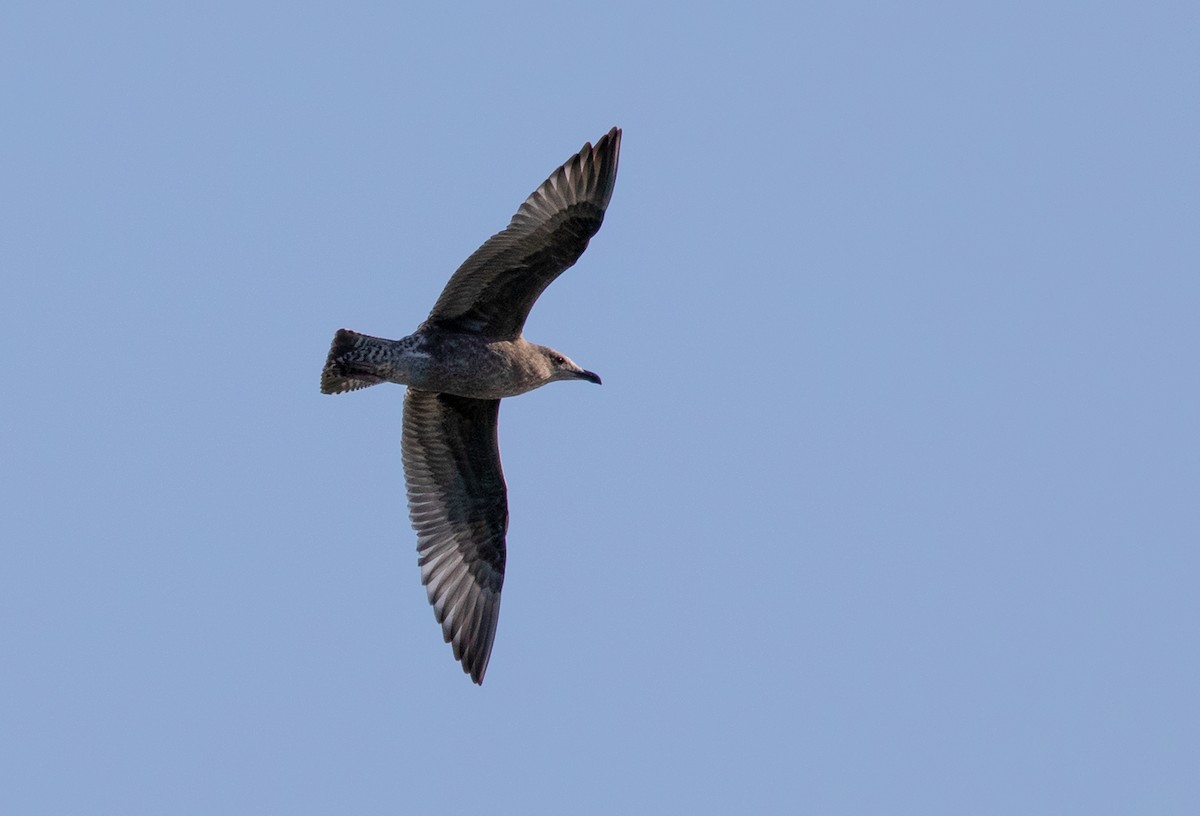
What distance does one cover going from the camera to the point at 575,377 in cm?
1449

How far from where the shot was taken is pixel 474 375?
13.5m

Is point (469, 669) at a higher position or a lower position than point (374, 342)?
lower

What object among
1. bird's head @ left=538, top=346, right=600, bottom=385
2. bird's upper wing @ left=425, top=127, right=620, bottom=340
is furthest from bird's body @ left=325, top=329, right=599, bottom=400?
bird's head @ left=538, top=346, right=600, bottom=385

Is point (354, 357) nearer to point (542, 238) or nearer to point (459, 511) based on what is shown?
point (542, 238)

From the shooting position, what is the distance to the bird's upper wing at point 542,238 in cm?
1315

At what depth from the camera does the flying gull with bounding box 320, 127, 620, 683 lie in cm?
1316

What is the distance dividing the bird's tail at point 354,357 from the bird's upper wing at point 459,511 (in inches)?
38.2

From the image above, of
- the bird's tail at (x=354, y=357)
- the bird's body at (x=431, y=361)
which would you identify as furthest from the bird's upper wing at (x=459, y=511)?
the bird's tail at (x=354, y=357)

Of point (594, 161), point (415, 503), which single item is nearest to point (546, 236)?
point (594, 161)

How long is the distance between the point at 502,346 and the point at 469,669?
105 inches

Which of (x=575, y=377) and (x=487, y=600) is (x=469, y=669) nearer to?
(x=487, y=600)

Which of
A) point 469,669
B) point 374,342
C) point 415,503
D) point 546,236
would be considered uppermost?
point 546,236

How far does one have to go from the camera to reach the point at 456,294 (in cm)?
1346

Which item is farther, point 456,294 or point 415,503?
point 415,503
